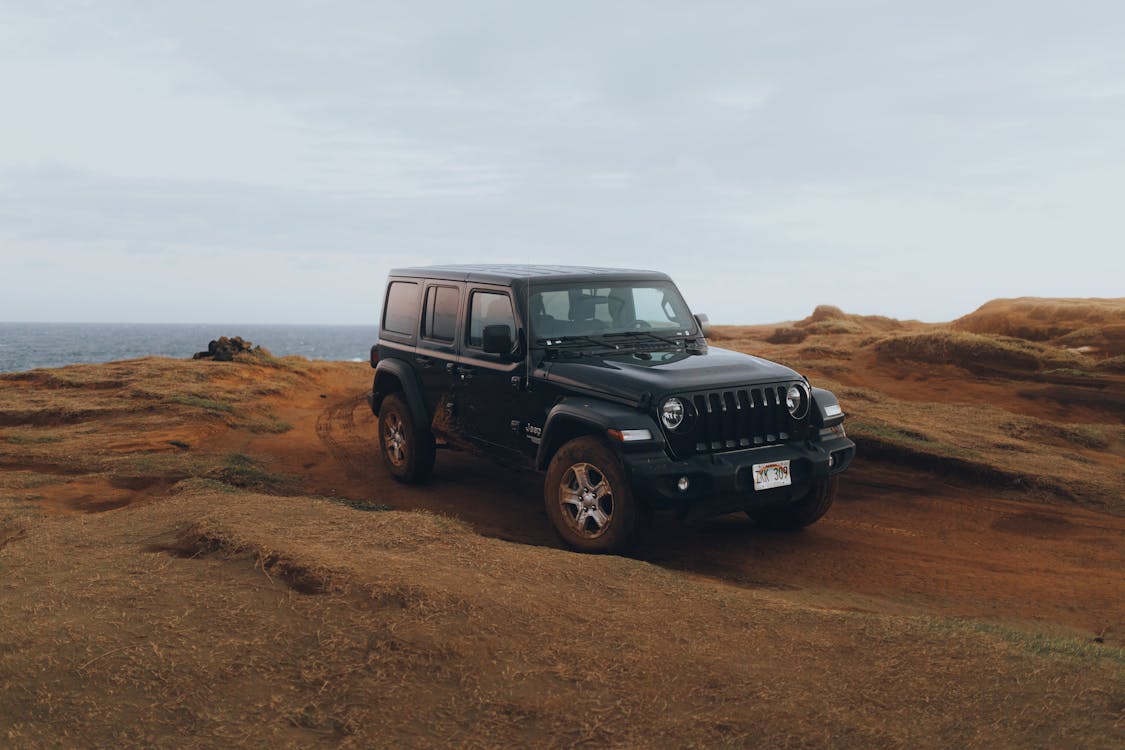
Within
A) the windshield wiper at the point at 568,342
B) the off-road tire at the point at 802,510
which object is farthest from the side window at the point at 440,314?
the off-road tire at the point at 802,510

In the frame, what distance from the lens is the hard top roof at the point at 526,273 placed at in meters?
7.05

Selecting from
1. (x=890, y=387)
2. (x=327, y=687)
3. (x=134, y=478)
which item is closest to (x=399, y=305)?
(x=134, y=478)

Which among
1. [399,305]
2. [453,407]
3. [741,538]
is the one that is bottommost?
[741,538]

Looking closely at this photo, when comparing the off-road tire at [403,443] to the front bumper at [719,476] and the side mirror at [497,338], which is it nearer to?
the side mirror at [497,338]

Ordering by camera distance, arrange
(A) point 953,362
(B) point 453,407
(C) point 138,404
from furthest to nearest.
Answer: (A) point 953,362 < (C) point 138,404 < (B) point 453,407

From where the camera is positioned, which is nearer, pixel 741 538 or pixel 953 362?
pixel 741 538

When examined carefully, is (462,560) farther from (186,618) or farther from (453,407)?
(453,407)

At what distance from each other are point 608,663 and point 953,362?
15716 millimetres

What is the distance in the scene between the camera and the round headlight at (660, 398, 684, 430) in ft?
19.0

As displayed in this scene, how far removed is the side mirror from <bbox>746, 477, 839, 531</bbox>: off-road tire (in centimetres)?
261

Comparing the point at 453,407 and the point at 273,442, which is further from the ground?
the point at 453,407

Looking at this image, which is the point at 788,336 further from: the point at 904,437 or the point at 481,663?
the point at 481,663

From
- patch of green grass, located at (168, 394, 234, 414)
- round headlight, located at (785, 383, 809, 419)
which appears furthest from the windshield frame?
patch of green grass, located at (168, 394, 234, 414)

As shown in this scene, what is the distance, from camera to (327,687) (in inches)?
132
